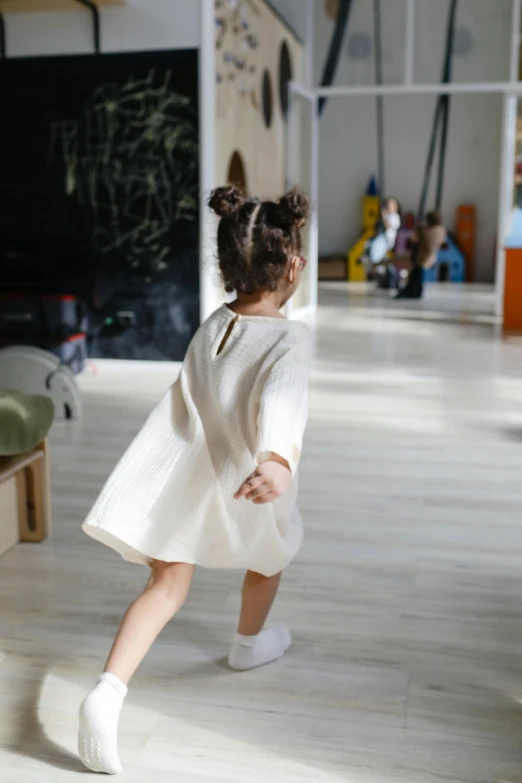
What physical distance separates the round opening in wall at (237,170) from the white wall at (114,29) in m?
0.94

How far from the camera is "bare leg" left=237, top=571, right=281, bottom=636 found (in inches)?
74.6

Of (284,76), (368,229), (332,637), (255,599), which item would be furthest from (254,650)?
(368,229)

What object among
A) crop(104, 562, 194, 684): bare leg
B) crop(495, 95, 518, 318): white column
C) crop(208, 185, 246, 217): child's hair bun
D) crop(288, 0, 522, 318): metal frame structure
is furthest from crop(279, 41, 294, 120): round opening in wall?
crop(104, 562, 194, 684): bare leg

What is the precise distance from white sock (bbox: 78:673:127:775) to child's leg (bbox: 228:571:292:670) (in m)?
0.41

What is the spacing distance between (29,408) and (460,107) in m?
10.3

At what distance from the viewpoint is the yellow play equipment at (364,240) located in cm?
1187

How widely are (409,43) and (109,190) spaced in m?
4.19

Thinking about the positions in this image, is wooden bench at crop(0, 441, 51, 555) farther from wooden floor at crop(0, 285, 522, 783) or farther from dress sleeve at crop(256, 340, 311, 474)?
dress sleeve at crop(256, 340, 311, 474)

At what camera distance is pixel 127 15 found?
545 cm

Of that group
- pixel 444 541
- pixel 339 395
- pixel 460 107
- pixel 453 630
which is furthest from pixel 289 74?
pixel 453 630

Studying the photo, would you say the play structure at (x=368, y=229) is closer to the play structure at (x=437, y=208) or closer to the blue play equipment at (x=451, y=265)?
the play structure at (x=437, y=208)

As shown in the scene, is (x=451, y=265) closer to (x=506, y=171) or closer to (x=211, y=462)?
(x=506, y=171)

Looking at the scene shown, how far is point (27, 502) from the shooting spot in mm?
2771

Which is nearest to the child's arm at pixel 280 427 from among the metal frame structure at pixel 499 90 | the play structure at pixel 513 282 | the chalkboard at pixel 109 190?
the chalkboard at pixel 109 190
